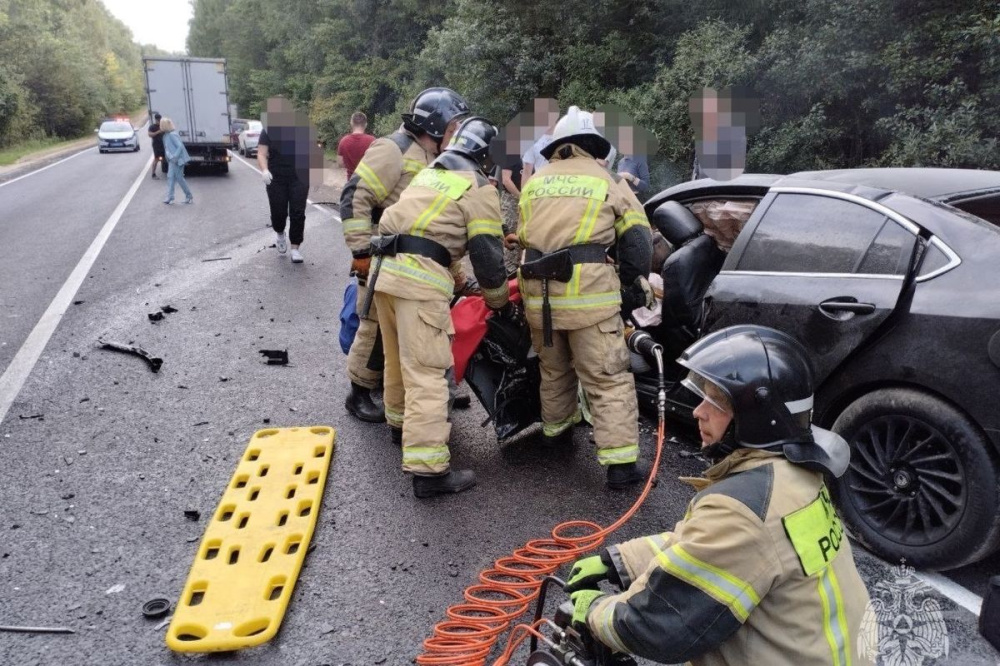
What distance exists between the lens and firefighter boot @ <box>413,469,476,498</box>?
155 inches

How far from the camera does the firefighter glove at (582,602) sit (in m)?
1.99

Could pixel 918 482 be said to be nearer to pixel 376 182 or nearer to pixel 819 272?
pixel 819 272

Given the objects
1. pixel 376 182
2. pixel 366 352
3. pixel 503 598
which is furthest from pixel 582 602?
pixel 376 182

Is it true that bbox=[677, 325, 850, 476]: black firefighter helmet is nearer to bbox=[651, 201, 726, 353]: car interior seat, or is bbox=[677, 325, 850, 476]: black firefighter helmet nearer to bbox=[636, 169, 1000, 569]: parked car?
bbox=[636, 169, 1000, 569]: parked car

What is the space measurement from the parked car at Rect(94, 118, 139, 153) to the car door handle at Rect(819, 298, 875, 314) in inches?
1433

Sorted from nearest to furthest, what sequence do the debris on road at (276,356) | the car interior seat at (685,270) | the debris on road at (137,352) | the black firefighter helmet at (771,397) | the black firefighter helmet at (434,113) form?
1. the black firefighter helmet at (771,397)
2. the car interior seat at (685,270)
3. the black firefighter helmet at (434,113)
4. the debris on road at (137,352)
5. the debris on road at (276,356)

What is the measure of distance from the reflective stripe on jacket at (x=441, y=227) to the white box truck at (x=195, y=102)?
66.7ft

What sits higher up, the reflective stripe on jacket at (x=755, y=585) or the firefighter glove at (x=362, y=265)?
the firefighter glove at (x=362, y=265)

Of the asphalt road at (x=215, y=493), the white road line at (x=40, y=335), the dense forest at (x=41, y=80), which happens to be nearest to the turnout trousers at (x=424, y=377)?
the asphalt road at (x=215, y=493)

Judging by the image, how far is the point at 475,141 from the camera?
4.21 metres

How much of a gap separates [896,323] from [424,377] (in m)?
2.28

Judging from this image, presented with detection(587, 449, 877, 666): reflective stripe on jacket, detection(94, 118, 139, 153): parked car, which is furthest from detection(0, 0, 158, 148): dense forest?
detection(587, 449, 877, 666): reflective stripe on jacket

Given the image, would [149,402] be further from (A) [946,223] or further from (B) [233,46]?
(B) [233,46]

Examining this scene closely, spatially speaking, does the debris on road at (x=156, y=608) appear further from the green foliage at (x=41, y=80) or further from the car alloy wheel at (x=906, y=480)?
the green foliage at (x=41, y=80)
